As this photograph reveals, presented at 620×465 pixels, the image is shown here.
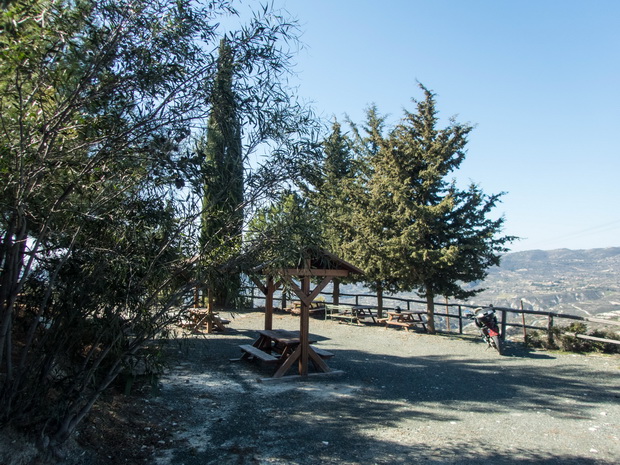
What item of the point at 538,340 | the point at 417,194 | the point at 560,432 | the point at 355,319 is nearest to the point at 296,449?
the point at 560,432

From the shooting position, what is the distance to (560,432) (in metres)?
5.66

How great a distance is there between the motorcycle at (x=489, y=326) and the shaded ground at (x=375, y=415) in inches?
34.2

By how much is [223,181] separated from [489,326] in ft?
32.1

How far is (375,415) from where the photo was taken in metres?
6.29

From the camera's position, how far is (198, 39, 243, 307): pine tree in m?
4.24

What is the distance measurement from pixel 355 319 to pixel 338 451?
45.0 feet

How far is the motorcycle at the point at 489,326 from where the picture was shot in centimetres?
1154

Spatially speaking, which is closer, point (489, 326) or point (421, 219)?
point (489, 326)

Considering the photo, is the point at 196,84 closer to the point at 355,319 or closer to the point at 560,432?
the point at 560,432

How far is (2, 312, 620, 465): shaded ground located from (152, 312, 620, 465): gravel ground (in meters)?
0.02

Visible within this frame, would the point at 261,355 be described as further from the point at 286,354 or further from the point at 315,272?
the point at 315,272

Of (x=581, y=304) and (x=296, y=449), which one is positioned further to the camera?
(x=581, y=304)

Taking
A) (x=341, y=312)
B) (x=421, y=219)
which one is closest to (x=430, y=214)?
(x=421, y=219)

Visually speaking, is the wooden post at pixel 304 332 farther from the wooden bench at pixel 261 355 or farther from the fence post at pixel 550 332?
the fence post at pixel 550 332
